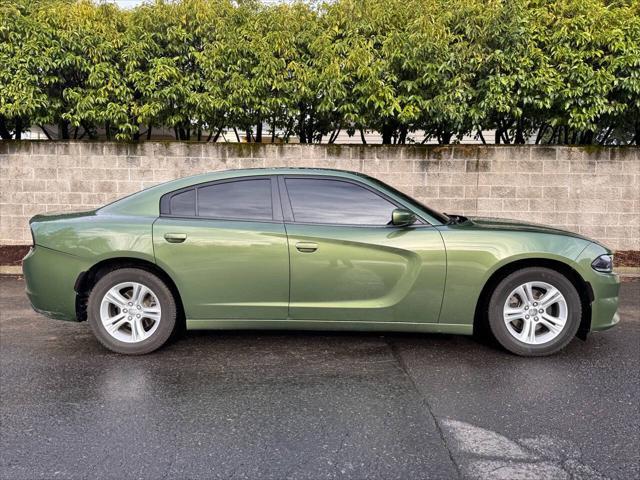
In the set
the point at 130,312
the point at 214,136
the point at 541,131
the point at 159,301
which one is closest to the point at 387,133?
the point at 541,131

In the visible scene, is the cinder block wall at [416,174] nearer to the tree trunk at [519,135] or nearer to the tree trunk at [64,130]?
the tree trunk at [64,130]

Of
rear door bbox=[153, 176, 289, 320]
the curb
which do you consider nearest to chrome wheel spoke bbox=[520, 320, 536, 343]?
rear door bbox=[153, 176, 289, 320]

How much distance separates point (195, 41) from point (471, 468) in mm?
8289

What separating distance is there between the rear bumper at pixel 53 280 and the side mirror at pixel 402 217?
250cm

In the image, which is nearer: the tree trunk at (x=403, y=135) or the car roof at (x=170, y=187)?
the car roof at (x=170, y=187)

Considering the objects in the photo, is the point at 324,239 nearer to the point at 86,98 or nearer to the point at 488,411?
the point at 488,411

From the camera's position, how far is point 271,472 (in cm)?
279

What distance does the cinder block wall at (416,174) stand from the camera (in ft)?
30.5

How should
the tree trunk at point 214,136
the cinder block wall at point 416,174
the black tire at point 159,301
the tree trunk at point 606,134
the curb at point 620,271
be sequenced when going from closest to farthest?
the black tire at point 159,301 → the curb at point 620,271 → the cinder block wall at point 416,174 → the tree trunk at point 606,134 → the tree trunk at point 214,136

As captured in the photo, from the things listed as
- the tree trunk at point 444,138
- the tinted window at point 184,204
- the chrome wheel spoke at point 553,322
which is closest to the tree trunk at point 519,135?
the tree trunk at point 444,138

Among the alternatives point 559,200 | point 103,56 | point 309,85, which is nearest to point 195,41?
point 103,56

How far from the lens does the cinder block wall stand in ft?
30.5

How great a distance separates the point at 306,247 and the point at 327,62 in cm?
519

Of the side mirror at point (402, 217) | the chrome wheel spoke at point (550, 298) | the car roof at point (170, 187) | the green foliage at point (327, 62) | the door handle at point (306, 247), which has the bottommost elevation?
the chrome wheel spoke at point (550, 298)
